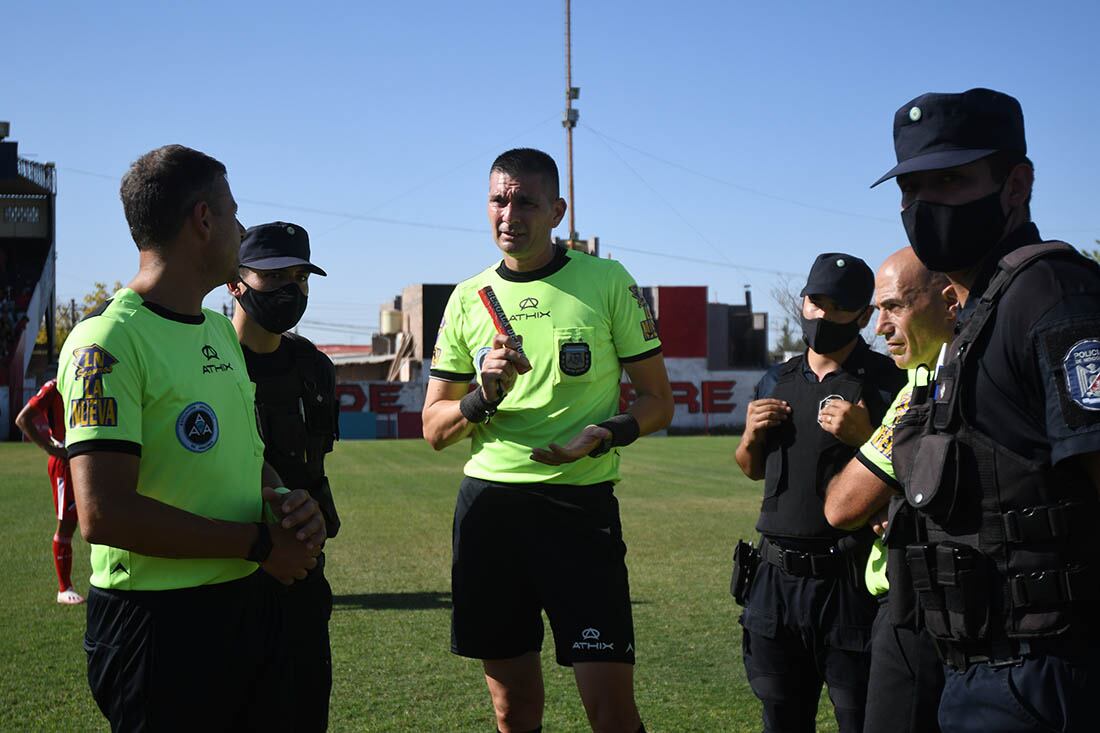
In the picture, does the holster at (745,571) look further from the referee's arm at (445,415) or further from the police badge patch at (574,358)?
the referee's arm at (445,415)

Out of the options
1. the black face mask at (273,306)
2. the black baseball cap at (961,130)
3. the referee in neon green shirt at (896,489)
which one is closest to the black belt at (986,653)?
the referee in neon green shirt at (896,489)

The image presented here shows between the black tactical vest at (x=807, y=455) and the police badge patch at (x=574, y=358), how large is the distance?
2.93ft

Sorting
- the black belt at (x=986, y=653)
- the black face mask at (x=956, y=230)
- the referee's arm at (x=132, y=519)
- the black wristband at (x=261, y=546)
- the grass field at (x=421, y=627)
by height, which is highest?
the black face mask at (x=956, y=230)

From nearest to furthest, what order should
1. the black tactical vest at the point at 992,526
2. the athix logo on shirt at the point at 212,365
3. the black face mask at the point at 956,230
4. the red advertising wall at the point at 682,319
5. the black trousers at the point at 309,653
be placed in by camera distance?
the black tactical vest at the point at 992,526 → the black face mask at the point at 956,230 → the athix logo on shirt at the point at 212,365 → the black trousers at the point at 309,653 → the red advertising wall at the point at 682,319

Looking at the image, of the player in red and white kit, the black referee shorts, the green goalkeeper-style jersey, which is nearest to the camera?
the black referee shorts

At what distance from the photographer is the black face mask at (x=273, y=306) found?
4.82 m

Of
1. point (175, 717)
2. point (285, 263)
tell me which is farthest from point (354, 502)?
point (175, 717)

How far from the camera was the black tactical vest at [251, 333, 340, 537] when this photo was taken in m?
4.77

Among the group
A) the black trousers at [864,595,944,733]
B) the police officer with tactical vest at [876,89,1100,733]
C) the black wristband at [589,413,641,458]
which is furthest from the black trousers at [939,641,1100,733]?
the black wristband at [589,413,641,458]

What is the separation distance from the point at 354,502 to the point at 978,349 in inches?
651

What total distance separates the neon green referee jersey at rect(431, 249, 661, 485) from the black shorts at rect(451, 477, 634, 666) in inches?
3.6

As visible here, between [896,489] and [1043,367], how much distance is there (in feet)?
4.30

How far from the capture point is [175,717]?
10.6 ft

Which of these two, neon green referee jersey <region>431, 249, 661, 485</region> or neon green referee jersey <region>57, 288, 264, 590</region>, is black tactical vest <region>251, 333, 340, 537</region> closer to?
neon green referee jersey <region>431, 249, 661, 485</region>
